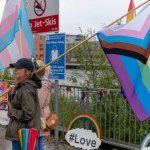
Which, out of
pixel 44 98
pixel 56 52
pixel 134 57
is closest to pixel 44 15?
pixel 56 52

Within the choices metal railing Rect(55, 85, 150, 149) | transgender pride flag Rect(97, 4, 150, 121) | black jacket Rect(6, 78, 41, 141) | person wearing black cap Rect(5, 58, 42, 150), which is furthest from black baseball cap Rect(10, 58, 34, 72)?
metal railing Rect(55, 85, 150, 149)


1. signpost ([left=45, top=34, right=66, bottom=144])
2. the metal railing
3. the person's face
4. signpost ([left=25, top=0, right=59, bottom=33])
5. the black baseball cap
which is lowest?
the metal railing

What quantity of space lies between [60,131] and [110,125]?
1.44 metres

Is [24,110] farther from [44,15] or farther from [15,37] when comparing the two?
[44,15]

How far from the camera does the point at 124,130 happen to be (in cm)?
746

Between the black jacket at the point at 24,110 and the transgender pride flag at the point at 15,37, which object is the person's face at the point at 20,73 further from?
the transgender pride flag at the point at 15,37

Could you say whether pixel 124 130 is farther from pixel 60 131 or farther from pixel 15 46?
pixel 15 46

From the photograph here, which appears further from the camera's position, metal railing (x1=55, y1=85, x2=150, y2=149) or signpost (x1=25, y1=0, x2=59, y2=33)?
signpost (x1=25, y1=0, x2=59, y2=33)

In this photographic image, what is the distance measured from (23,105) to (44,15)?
341 cm

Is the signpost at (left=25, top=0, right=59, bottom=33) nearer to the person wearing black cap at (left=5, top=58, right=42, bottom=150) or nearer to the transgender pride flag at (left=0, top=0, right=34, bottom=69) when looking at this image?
the transgender pride flag at (left=0, top=0, right=34, bottom=69)

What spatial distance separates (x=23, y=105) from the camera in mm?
4836

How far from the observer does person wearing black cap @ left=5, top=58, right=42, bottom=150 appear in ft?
15.9

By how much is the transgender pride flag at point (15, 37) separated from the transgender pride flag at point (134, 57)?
7.89 feet

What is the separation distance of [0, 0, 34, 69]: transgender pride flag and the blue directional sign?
983 millimetres
